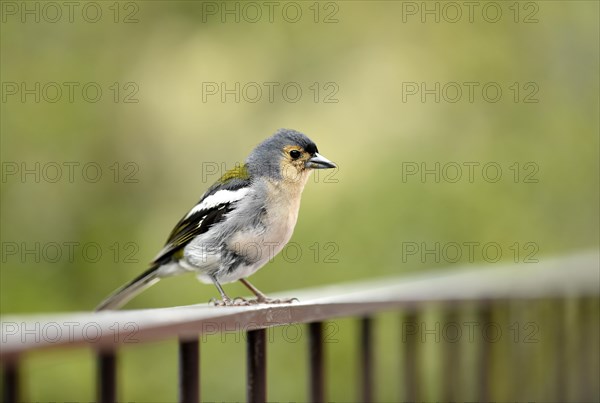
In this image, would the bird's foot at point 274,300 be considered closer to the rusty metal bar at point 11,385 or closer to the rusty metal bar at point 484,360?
the rusty metal bar at point 484,360

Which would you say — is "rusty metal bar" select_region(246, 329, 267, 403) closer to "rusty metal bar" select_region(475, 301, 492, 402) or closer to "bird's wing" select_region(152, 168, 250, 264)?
"bird's wing" select_region(152, 168, 250, 264)

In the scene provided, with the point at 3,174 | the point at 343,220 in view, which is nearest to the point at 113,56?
the point at 3,174

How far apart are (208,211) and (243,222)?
0.25 m

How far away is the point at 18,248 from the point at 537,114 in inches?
195

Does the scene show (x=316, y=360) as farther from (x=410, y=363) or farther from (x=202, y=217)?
(x=202, y=217)

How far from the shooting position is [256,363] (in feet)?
6.37

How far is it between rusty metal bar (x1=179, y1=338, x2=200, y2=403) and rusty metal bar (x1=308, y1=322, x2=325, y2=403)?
709 millimetres

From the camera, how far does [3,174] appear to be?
→ 7488 millimetres

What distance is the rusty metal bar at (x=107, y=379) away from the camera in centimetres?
133

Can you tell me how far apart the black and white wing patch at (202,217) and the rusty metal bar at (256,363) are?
1.35 m

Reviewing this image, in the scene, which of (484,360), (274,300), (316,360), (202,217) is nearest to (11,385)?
(316,360)

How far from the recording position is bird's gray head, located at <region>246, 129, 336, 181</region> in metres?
3.35

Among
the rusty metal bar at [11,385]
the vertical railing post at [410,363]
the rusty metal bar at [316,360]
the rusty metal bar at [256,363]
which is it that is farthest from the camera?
the vertical railing post at [410,363]

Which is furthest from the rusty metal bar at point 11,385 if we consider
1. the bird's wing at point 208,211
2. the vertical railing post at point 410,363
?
the bird's wing at point 208,211
